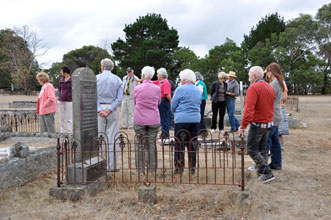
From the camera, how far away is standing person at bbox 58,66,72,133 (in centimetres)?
697

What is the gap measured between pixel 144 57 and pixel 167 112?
26.9 metres

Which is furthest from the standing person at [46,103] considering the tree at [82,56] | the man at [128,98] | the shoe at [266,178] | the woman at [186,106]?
the tree at [82,56]

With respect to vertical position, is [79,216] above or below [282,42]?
below

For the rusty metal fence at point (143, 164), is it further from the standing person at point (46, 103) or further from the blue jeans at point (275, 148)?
the standing person at point (46, 103)

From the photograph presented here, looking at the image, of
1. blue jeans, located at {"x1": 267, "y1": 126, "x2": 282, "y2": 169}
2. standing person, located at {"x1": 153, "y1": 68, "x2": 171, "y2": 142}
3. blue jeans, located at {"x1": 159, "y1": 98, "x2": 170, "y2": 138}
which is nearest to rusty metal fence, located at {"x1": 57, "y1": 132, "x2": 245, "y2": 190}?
blue jeans, located at {"x1": 267, "y1": 126, "x2": 282, "y2": 169}

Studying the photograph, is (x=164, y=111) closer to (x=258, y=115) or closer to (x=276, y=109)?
(x=276, y=109)

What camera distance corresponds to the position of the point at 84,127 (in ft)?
14.1

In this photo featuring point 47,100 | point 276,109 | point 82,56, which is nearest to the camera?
point 276,109

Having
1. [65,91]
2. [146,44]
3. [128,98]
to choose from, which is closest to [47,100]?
[65,91]

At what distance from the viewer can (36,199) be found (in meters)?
3.83

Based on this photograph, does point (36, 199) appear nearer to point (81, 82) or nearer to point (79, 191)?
point (79, 191)

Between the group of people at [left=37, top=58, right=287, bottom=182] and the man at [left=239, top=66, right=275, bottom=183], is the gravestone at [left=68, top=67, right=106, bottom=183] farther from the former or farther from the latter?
the man at [left=239, top=66, right=275, bottom=183]

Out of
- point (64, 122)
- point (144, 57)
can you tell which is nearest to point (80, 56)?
point (144, 57)

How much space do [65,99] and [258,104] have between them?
4.61 m
